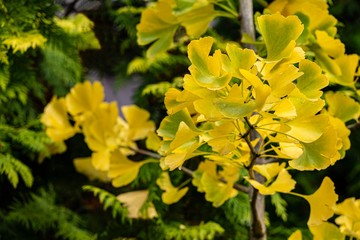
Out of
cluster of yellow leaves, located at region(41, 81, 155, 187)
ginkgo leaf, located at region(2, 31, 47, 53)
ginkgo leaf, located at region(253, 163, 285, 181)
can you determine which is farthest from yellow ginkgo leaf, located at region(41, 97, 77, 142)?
ginkgo leaf, located at region(253, 163, 285, 181)

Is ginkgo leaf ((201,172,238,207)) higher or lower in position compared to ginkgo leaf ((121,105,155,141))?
higher

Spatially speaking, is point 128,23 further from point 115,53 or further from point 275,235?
point 275,235

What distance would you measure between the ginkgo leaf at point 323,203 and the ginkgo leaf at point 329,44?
182mm

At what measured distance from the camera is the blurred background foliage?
804mm

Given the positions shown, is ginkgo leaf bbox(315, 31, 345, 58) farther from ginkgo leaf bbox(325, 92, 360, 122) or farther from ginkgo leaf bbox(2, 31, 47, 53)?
ginkgo leaf bbox(2, 31, 47, 53)

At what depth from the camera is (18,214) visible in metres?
0.87

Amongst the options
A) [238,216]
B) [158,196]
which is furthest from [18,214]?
[238,216]

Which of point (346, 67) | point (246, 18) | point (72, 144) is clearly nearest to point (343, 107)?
point (346, 67)

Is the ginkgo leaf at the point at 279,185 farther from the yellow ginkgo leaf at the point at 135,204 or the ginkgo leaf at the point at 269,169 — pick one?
the yellow ginkgo leaf at the point at 135,204

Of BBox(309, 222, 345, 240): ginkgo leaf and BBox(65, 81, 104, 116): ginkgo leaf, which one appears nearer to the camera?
BBox(309, 222, 345, 240): ginkgo leaf

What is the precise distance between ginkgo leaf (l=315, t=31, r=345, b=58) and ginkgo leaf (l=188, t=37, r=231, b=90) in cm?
25

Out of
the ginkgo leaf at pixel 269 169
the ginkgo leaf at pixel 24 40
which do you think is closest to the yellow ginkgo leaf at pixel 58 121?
the ginkgo leaf at pixel 24 40

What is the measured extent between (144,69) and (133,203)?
296 millimetres

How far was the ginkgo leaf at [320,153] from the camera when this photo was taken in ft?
1.40
